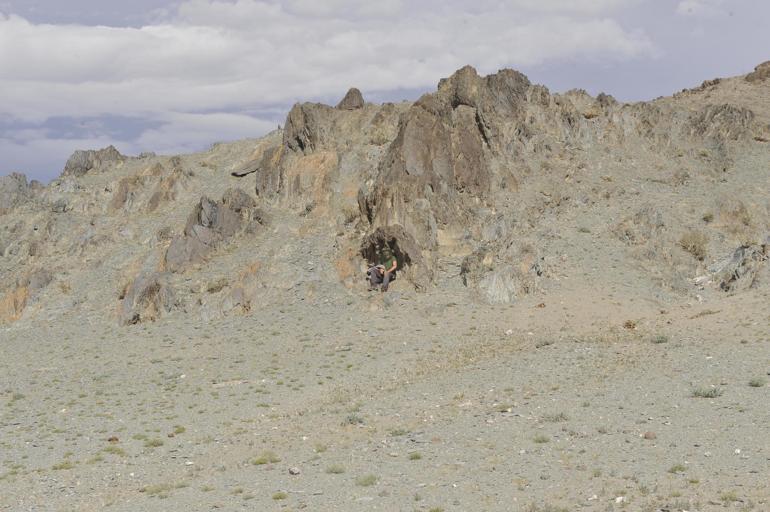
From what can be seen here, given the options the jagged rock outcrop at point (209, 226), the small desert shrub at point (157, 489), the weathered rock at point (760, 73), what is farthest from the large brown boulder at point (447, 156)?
the weathered rock at point (760, 73)

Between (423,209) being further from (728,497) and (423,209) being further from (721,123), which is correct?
(721,123)

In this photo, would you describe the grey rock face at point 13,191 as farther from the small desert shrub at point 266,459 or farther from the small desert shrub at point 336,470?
the small desert shrub at point 336,470

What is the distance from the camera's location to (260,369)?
29.7 metres

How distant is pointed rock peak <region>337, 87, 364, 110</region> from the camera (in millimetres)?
53312

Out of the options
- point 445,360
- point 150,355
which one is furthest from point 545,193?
point 150,355

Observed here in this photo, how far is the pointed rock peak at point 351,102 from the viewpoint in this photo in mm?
53312

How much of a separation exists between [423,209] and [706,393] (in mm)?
22062

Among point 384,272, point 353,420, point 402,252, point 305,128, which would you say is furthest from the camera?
point 305,128

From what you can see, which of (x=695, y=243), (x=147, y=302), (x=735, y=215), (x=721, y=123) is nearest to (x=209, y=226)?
(x=147, y=302)

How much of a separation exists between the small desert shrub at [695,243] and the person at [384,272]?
18276 millimetres

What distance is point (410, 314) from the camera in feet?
114

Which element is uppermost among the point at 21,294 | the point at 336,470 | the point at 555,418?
the point at 21,294

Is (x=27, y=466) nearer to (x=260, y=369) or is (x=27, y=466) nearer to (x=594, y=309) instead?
(x=260, y=369)

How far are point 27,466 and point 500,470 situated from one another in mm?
14153
